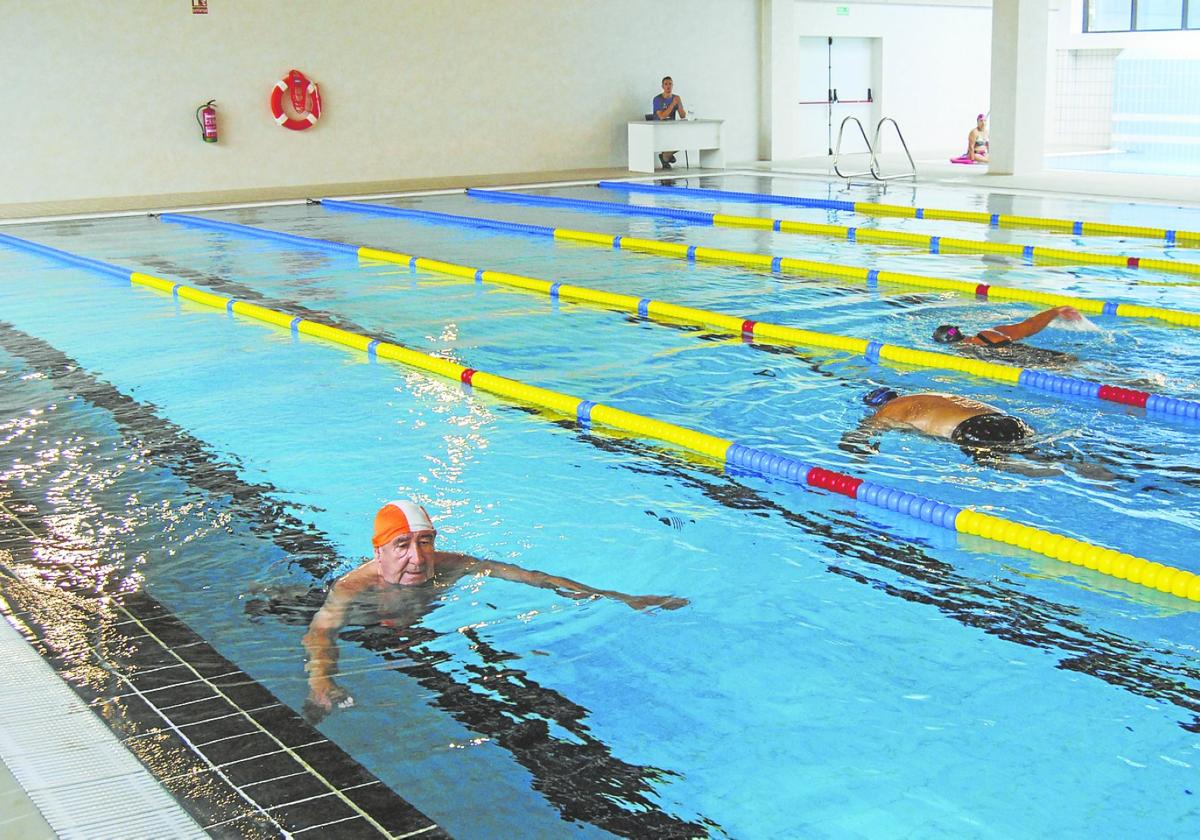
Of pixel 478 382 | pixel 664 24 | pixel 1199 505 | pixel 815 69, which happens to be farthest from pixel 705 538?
pixel 815 69

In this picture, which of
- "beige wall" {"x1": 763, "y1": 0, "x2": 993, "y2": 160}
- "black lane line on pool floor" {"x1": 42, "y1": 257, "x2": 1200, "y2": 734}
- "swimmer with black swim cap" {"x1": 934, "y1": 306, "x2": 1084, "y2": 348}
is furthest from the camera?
"beige wall" {"x1": 763, "y1": 0, "x2": 993, "y2": 160}

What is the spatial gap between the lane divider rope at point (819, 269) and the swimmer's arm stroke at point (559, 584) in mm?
5355

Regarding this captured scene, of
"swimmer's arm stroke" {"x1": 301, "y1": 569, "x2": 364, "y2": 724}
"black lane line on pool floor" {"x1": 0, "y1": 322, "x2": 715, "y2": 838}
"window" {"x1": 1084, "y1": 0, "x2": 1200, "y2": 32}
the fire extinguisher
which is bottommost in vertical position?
"black lane line on pool floor" {"x1": 0, "y1": 322, "x2": 715, "y2": 838}

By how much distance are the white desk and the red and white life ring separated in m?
5.00

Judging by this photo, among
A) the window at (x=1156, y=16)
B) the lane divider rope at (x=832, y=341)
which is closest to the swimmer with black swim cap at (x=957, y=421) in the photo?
the lane divider rope at (x=832, y=341)

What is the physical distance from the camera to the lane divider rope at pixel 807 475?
4.03 m

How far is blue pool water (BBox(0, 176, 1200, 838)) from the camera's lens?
2.97 m

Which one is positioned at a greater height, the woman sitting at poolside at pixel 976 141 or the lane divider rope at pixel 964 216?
the woman sitting at poolside at pixel 976 141

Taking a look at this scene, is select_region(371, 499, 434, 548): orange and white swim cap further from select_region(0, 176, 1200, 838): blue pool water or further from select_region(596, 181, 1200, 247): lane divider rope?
select_region(596, 181, 1200, 247): lane divider rope

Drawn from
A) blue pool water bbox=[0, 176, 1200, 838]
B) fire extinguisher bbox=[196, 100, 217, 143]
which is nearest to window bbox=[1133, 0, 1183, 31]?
fire extinguisher bbox=[196, 100, 217, 143]

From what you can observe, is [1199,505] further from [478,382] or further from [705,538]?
[478,382]

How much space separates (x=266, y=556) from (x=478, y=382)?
2516mm

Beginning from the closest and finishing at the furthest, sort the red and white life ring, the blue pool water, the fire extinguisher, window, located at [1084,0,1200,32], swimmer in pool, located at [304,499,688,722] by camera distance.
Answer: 1. the blue pool water
2. swimmer in pool, located at [304,499,688,722]
3. the fire extinguisher
4. the red and white life ring
5. window, located at [1084,0,1200,32]

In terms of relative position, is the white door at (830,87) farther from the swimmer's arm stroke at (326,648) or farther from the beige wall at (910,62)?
the swimmer's arm stroke at (326,648)
